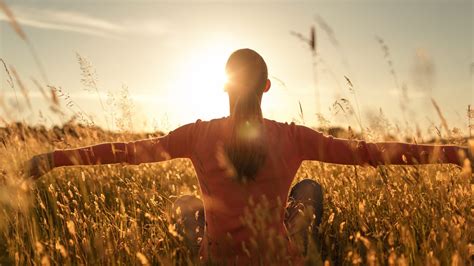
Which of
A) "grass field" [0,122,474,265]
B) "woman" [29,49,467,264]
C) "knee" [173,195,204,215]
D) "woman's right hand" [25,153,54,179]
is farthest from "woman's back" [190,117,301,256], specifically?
"woman's right hand" [25,153,54,179]

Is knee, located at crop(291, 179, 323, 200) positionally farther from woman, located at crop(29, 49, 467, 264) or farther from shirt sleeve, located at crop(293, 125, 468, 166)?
shirt sleeve, located at crop(293, 125, 468, 166)

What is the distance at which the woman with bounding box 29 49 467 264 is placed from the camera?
2.39 meters

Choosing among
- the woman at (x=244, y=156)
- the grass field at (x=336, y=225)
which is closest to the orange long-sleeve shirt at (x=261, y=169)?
the woman at (x=244, y=156)

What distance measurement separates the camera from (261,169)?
2482mm

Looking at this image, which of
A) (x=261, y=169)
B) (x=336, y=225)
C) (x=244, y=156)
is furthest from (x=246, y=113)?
(x=336, y=225)

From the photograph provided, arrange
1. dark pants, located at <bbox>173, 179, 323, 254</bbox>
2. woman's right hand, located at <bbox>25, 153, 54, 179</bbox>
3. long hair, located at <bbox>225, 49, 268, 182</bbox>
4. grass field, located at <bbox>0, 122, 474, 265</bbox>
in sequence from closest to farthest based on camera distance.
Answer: long hair, located at <bbox>225, 49, 268, 182</bbox> → grass field, located at <bbox>0, 122, 474, 265</bbox> → woman's right hand, located at <bbox>25, 153, 54, 179</bbox> → dark pants, located at <bbox>173, 179, 323, 254</bbox>

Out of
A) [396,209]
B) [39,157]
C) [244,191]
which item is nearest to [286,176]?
[244,191]

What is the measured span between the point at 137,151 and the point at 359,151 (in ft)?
3.92

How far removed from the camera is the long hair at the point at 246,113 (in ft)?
7.69

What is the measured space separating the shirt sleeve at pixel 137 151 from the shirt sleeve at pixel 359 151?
59cm

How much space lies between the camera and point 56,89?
3.85 meters

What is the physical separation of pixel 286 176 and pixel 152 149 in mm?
748

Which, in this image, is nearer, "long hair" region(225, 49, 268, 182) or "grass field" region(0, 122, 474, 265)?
"long hair" region(225, 49, 268, 182)

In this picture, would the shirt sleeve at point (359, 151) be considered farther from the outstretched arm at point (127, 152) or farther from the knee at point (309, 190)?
the outstretched arm at point (127, 152)
